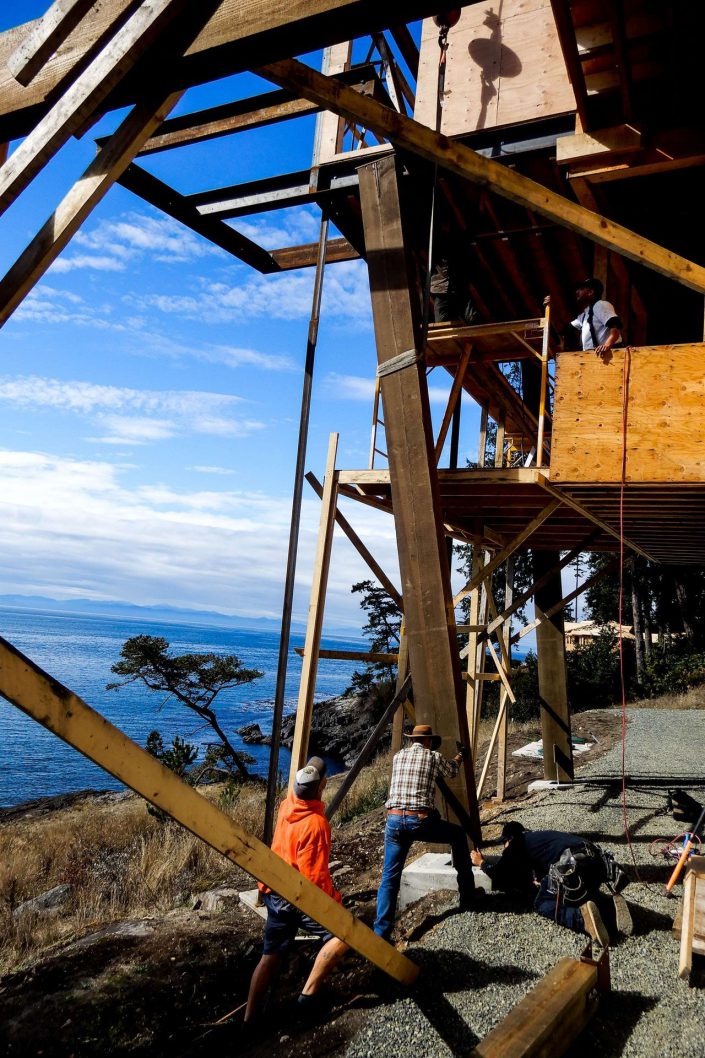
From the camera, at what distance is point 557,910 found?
614 cm

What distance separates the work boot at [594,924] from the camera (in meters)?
5.63

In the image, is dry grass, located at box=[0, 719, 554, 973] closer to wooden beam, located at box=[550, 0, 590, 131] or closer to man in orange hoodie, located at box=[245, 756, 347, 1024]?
man in orange hoodie, located at box=[245, 756, 347, 1024]

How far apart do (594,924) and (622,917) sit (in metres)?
0.45

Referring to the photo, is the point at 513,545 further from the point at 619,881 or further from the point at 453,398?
the point at 619,881

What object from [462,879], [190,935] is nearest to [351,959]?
[462,879]

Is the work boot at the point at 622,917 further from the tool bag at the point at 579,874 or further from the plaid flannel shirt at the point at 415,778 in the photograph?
the plaid flannel shirt at the point at 415,778

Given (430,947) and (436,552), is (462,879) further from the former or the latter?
(436,552)

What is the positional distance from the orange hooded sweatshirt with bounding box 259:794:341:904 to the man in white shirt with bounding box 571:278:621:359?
5.34m

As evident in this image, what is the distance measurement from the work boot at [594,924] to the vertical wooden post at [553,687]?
706cm

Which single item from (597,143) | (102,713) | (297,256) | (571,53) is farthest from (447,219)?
(102,713)

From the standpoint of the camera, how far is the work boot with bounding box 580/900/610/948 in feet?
18.5

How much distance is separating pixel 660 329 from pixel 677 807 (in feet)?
29.0

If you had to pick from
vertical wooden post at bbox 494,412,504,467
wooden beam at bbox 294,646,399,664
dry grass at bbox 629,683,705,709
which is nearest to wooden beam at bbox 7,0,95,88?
wooden beam at bbox 294,646,399,664

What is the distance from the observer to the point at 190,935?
285 inches
